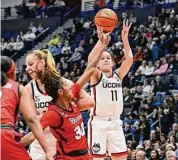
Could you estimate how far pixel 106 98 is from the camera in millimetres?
9016

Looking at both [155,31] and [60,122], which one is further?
[155,31]

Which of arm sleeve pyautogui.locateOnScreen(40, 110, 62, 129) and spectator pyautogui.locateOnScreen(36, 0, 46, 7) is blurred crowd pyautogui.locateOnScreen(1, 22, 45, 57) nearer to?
spectator pyautogui.locateOnScreen(36, 0, 46, 7)

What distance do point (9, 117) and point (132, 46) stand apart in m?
16.5

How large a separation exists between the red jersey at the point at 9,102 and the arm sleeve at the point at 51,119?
327 millimetres

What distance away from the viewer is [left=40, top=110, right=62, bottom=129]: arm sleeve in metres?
6.23

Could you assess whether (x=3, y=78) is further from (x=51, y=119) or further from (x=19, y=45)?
(x=19, y=45)

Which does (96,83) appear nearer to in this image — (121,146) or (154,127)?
(121,146)

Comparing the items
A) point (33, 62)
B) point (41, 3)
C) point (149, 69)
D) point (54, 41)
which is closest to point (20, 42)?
point (54, 41)

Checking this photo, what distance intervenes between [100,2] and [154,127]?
12.2m

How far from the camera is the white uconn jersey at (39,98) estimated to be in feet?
24.6

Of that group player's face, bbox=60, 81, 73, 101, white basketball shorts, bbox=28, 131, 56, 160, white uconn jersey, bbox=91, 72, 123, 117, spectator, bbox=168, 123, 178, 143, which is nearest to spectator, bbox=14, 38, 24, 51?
spectator, bbox=168, 123, 178, 143

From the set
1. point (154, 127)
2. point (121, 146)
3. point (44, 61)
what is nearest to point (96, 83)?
point (121, 146)

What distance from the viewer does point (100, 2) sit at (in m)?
27.7

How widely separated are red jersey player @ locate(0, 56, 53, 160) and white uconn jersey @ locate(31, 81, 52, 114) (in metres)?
1.39
